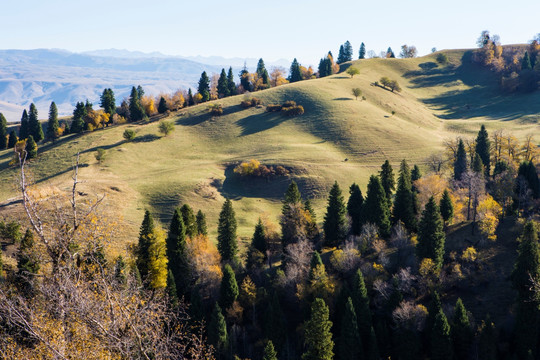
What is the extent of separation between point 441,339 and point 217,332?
27.3m

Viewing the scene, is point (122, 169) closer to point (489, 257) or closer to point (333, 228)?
point (333, 228)

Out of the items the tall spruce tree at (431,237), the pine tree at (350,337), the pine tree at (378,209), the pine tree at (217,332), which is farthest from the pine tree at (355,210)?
the pine tree at (217,332)

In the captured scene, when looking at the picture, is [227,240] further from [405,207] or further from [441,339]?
→ [441,339]

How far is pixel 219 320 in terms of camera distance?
52.7 meters

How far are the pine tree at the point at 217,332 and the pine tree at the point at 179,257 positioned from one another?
13537 millimetres

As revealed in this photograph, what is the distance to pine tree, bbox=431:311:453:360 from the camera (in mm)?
47719

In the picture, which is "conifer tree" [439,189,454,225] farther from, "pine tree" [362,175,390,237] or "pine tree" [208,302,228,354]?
"pine tree" [208,302,228,354]

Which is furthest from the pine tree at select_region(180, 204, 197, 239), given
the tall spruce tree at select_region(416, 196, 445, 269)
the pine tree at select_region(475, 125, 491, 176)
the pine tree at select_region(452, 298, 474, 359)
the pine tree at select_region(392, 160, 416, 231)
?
the pine tree at select_region(475, 125, 491, 176)

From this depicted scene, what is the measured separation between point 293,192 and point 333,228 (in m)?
9.62

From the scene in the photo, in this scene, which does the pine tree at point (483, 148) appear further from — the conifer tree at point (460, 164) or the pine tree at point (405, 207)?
the pine tree at point (405, 207)

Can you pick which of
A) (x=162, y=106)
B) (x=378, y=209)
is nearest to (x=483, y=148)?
(x=378, y=209)

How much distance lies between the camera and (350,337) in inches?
1959

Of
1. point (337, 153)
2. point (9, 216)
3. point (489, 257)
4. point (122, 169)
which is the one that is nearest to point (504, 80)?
point (337, 153)

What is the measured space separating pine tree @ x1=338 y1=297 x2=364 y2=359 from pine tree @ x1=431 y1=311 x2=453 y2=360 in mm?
8693
